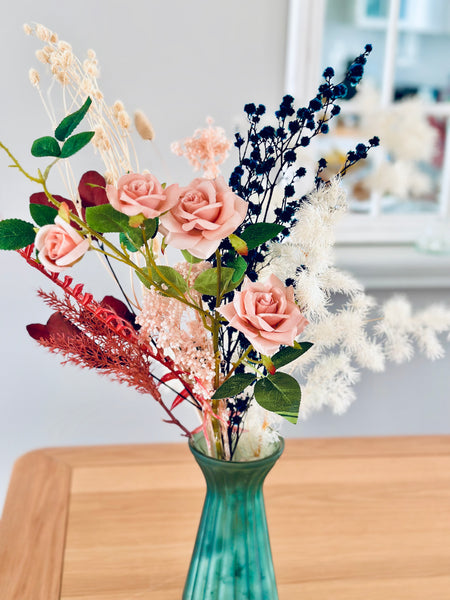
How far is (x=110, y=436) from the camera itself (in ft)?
4.72

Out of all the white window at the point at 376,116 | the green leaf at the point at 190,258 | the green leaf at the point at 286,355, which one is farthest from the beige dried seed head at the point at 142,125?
the white window at the point at 376,116

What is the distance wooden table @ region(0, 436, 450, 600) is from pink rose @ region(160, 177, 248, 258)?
495 millimetres

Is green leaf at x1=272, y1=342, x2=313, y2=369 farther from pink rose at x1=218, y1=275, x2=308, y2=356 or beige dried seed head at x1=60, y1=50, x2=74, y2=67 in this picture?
beige dried seed head at x1=60, y1=50, x2=74, y2=67

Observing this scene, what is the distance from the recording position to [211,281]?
44cm

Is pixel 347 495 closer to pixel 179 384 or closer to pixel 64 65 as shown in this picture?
pixel 179 384

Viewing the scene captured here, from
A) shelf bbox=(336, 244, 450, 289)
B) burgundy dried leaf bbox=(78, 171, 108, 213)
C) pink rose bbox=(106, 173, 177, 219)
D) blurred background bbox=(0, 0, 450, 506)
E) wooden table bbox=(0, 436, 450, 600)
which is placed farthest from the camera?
shelf bbox=(336, 244, 450, 289)

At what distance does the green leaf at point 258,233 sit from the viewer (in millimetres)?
431

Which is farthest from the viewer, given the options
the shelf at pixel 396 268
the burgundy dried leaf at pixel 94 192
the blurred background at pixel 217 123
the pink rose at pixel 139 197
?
the shelf at pixel 396 268

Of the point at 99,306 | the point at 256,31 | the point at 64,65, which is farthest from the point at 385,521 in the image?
the point at 256,31

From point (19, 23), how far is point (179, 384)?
95 cm

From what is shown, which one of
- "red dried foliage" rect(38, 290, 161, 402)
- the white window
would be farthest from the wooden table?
the white window

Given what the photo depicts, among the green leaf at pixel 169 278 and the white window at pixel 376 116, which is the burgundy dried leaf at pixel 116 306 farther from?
the white window at pixel 376 116

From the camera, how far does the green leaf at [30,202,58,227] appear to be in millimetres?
438

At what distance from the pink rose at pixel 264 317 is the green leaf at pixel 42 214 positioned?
153 mm
